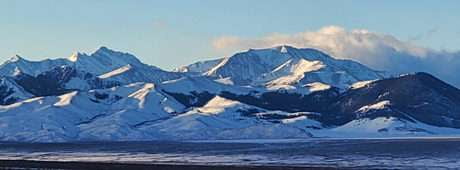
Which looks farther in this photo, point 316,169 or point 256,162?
point 256,162

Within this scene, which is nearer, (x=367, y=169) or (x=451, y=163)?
(x=367, y=169)

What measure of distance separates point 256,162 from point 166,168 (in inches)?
814

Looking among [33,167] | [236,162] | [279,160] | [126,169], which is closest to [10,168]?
[33,167]

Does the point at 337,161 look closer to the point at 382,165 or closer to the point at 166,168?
the point at 382,165

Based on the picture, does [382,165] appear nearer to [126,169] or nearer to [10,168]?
[126,169]

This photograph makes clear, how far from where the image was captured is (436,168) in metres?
126

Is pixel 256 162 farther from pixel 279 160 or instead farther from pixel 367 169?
pixel 367 169

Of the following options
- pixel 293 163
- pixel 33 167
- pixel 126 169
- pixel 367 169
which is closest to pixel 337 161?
pixel 293 163

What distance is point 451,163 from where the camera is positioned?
138 metres

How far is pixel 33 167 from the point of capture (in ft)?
443

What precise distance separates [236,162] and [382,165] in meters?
23.2

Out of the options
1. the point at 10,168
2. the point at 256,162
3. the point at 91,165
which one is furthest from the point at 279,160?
the point at 10,168

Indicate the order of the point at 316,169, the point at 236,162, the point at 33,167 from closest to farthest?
the point at 316,169, the point at 33,167, the point at 236,162

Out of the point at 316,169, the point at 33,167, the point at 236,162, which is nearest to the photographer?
the point at 316,169
